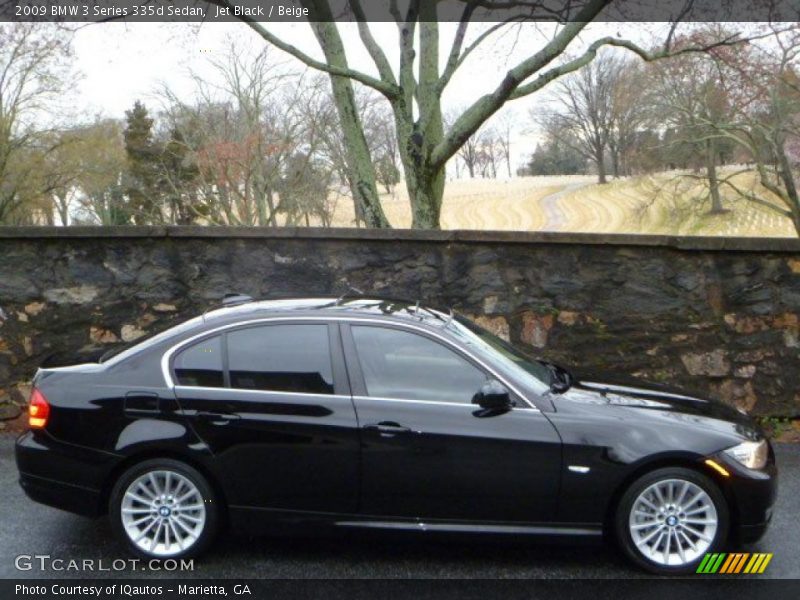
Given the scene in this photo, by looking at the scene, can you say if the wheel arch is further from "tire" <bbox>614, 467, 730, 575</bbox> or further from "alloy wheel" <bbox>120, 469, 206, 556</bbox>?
"alloy wheel" <bbox>120, 469, 206, 556</bbox>

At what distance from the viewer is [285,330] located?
4.73 m

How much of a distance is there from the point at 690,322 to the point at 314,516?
4530 mm

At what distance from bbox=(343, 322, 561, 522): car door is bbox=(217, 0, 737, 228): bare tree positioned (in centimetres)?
811

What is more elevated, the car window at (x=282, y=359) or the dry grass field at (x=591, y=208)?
the dry grass field at (x=591, y=208)

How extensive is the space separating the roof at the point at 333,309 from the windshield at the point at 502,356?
143mm

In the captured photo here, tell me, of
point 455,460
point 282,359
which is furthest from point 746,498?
point 282,359

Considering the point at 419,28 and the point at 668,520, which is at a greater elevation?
the point at 419,28

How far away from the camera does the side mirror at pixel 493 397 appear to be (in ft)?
14.5

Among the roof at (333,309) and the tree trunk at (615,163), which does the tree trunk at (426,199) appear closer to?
the roof at (333,309)

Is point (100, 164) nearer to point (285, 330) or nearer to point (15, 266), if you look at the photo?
point (15, 266)

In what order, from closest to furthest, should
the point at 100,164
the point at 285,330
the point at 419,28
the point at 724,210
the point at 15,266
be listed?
the point at 285,330
the point at 15,266
the point at 419,28
the point at 724,210
the point at 100,164

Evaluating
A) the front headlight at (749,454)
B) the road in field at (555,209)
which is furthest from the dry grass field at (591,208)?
the front headlight at (749,454)

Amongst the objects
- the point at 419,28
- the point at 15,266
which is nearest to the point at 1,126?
the point at 419,28

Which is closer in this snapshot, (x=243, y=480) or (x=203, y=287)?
(x=243, y=480)
